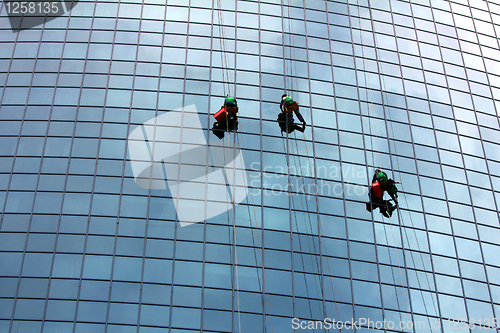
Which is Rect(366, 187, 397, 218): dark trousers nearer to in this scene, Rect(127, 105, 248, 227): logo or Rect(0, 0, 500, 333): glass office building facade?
Rect(0, 0, 500, 333): glass office building facade

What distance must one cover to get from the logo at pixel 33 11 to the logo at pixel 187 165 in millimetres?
11611

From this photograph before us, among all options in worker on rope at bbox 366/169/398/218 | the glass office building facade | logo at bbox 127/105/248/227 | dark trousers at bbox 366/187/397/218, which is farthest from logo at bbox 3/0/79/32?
dark trousers at bbox 366/187/397/218

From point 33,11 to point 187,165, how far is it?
54.8 ft

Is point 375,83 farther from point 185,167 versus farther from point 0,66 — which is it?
point 0,66

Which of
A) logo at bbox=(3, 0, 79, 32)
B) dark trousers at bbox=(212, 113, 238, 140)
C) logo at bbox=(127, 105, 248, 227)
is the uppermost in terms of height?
logo at bbox=(3, 0, 79, 32)

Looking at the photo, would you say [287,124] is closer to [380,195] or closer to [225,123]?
[225,123]

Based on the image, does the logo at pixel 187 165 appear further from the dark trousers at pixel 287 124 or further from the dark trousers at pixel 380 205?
the dark trousers at pixel 380 205

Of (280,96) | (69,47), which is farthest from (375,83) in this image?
(69,47)

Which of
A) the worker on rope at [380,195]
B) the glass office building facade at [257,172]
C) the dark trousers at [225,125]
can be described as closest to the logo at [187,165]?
the glass office building facade at [257,172]

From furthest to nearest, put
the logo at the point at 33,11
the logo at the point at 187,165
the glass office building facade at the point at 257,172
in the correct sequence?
the logo at the point at 33,11, the logo at the point at 187,165, the glass office building facade at the point at 257,172

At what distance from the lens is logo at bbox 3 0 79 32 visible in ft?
119

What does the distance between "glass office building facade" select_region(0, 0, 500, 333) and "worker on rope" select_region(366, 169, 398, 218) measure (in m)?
0.69

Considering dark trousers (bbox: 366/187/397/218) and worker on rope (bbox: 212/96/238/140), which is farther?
dark trousers (bbox: 366/187/397/218)

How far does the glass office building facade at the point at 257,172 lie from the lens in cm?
2798
